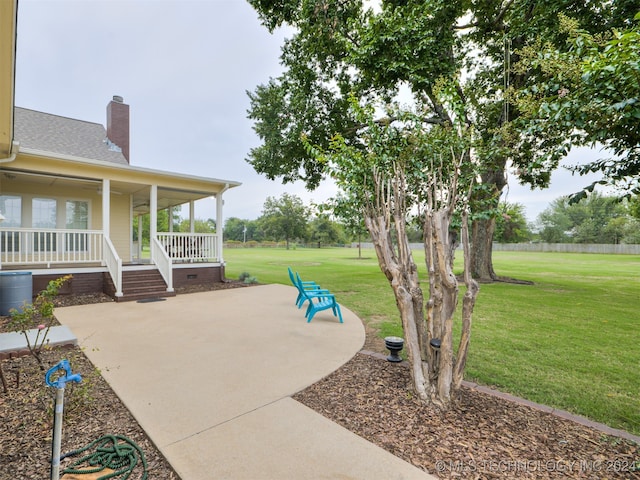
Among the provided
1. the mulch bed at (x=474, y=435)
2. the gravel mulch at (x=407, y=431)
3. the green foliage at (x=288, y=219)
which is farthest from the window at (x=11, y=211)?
the green foliage at (x=288, y=219)

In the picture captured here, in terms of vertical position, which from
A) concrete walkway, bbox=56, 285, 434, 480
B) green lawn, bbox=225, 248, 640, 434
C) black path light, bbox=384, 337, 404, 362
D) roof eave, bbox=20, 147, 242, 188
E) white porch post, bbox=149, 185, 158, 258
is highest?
roof eave, bbox=20, 147, 242, 188

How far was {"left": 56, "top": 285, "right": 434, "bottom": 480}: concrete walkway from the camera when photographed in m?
2.03

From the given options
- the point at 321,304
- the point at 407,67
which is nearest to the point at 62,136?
the point at 321,304

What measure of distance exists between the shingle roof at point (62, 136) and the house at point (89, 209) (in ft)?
0.12

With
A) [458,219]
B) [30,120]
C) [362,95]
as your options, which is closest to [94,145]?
[30,120]

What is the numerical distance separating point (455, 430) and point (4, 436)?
361 cm

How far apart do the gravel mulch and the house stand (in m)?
4.82

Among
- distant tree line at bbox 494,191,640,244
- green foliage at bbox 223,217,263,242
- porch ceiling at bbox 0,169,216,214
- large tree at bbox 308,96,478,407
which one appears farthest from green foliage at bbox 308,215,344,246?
large tree at bbox 308,96,478,407

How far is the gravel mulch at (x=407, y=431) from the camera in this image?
78.0 inches

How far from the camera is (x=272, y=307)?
23.8 feet

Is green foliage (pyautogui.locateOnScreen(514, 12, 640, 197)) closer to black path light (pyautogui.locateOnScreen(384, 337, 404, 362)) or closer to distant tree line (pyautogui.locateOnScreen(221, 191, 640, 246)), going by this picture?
black path light (pyautogui.locateOnScreen(384, 337, 404, 362))

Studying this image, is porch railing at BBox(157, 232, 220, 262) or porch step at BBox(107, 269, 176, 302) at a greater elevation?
porch railing at BBox(157, 232, 220, 262)

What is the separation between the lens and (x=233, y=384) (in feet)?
10.6

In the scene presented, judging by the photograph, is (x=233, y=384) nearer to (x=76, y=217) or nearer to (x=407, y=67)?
(x=407, y=67)
